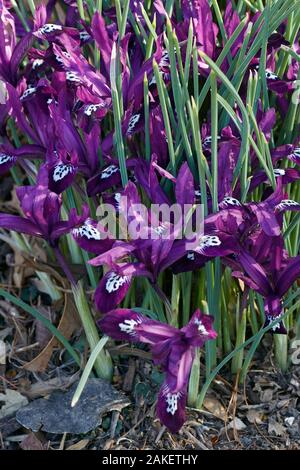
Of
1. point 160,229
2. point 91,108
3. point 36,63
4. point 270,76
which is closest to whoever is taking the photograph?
point 160,229

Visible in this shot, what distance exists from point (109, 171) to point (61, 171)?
121 mm

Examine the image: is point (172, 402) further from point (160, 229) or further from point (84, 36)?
point (84, 36)

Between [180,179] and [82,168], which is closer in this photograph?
[180,179]

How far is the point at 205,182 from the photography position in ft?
5.58

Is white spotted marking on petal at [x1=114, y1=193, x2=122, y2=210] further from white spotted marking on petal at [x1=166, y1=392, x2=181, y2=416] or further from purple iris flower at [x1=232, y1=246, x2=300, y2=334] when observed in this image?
white spotted marking on petal at [x1=166, y1=392, x2=181, y2=416]

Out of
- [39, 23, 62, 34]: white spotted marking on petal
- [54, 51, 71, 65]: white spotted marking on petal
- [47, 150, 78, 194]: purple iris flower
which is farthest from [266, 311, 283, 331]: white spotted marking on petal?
[39, 23, 62, 34]: white spotted marking on petal

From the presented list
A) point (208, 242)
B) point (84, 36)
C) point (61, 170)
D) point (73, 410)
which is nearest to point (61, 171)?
point (61, 170)

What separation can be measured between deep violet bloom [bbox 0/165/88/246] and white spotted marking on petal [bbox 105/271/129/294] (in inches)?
6.0

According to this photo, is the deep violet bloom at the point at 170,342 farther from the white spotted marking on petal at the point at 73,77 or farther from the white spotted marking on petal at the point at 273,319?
the white spotted marking on petal at the point at 73,77

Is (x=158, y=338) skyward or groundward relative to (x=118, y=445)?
skyward

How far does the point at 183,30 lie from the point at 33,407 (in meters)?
1.08

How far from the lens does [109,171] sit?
1.78m
